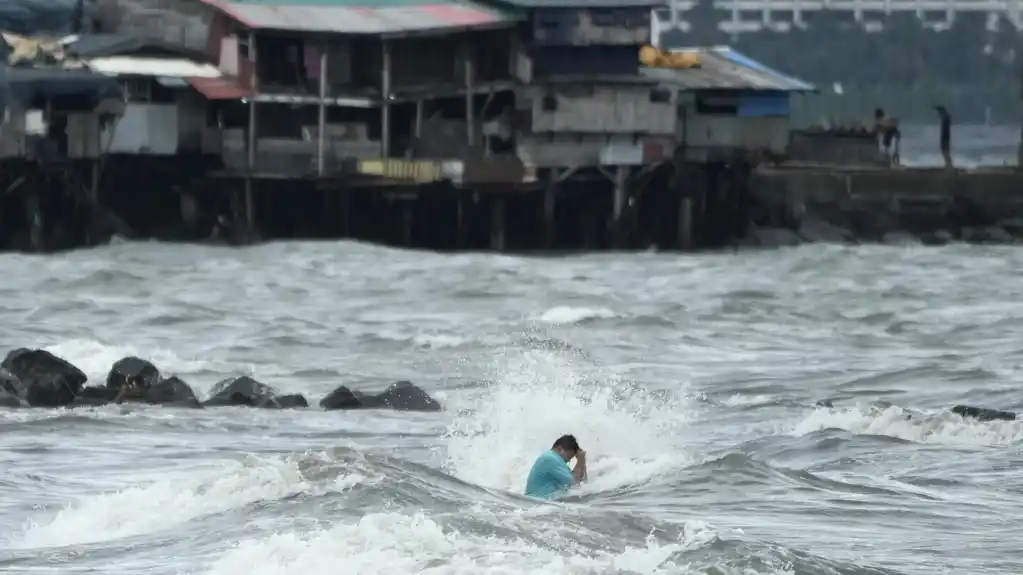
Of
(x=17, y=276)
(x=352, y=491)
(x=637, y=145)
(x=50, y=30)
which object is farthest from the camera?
(x=50, y=30)

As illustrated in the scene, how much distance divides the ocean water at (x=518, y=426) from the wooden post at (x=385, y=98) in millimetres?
5429

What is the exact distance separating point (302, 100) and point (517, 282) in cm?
942

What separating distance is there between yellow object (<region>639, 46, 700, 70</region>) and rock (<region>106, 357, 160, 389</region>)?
3217cm

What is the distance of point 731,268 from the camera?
48312mm

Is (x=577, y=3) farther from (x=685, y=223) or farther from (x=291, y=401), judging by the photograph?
(x=291, y=401)

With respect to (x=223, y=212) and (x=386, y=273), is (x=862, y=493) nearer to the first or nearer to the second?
(x=386, y=273)

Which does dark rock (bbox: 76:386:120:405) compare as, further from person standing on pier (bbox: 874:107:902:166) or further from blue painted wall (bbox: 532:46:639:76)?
person standing on pier (bbox: 874:107:902:166)

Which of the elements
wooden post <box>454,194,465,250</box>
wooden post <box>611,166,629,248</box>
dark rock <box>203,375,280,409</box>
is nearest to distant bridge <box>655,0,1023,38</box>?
wooden post <box>611,166,629,248</box>

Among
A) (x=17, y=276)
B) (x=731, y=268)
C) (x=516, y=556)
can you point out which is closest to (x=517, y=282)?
(x=731, y=268)

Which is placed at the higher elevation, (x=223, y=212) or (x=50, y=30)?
(x=50, y=30)

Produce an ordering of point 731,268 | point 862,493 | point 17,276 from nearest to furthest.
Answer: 1. point 862,493
2. point 17,276
3. point 731,268

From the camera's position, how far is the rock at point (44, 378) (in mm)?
24562

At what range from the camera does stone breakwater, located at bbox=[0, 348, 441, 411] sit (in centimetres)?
2472

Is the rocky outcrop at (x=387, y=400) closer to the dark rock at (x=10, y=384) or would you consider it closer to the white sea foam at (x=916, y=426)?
the dark rock at (x=10, y=384)
